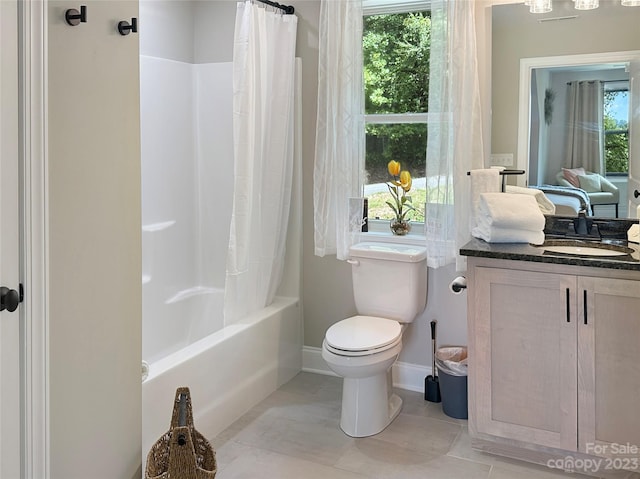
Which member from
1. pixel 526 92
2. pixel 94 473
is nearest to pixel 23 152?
pixel 94 473

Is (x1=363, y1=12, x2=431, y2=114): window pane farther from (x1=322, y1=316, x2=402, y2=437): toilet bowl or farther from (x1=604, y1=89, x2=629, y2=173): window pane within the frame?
(x1=322, y1=316, x2=402, y2=437): toilet bowl

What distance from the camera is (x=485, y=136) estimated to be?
2969 mm

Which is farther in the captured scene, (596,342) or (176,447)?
(596,342)

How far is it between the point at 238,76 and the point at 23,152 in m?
1.53

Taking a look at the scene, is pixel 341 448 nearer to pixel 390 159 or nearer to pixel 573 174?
pixel 390 159

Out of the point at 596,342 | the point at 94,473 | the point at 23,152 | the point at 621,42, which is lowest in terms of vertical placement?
the point at 94,473

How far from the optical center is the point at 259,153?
3.14m

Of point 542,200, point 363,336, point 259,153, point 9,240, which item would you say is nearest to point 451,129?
point 542,200

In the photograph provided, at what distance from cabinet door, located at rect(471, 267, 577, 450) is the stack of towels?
0.69ft

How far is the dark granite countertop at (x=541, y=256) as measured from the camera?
2215 mm

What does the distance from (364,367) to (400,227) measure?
0.93 meters

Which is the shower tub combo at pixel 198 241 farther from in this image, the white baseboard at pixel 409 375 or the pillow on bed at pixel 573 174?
the pillow on bed at pixel 573 174

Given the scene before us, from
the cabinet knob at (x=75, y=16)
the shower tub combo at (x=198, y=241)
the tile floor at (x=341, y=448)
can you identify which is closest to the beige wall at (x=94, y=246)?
the cabinet knob at (x=75, y=16)

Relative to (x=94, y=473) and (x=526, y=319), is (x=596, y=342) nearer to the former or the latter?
(x=526, y=319)
